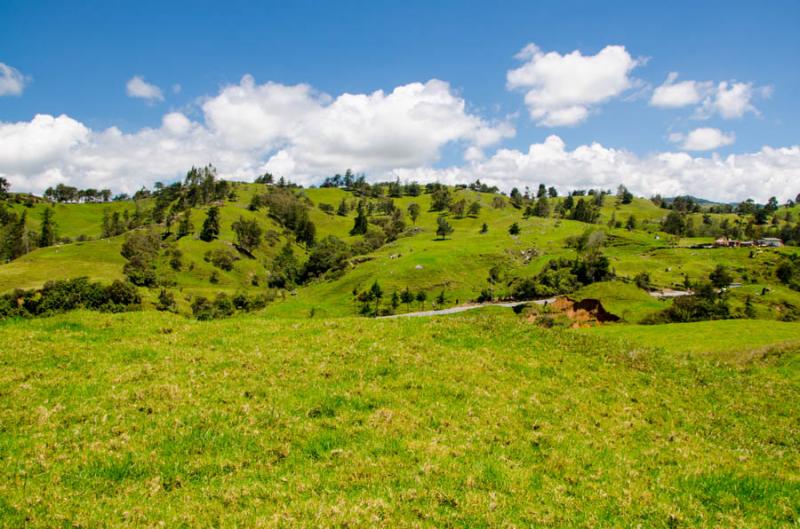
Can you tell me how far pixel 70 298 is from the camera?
11438 cm

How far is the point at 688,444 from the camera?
13.3 m

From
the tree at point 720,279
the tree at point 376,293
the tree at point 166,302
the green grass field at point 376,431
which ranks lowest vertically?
the tree at point 166,302

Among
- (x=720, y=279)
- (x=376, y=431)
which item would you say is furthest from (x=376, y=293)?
(x=376, y=431)

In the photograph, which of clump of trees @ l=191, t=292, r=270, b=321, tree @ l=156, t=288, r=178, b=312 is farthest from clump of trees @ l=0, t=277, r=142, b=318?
clump of trees @ l=191, t=292, r=270, b=321

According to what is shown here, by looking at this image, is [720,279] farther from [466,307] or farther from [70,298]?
[70,298]

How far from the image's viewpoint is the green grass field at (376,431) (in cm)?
911

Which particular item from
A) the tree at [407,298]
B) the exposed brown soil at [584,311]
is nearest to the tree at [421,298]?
the tree at [407,298]

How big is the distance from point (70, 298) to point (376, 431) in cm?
13382

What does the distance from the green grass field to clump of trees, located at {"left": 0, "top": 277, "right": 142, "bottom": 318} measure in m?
106

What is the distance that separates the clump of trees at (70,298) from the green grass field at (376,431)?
105537 mm

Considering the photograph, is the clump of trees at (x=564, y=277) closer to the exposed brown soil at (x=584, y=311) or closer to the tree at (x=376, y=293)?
the tree at (x=376, y=293)

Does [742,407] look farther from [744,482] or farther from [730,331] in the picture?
[730,331]

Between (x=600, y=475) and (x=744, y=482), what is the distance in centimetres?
370

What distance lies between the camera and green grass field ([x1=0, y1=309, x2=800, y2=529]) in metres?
9.11
